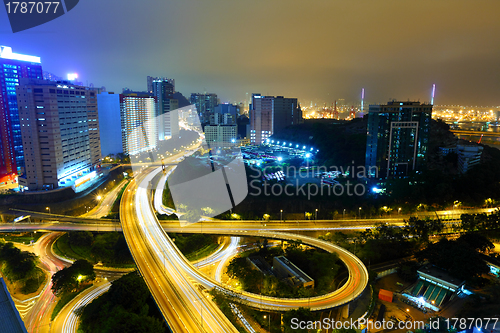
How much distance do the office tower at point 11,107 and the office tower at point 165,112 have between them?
1550cm

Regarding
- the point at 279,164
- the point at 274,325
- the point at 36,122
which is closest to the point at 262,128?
the point at 279,164

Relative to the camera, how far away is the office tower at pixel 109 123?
2361cm

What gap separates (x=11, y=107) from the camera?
15.7 m

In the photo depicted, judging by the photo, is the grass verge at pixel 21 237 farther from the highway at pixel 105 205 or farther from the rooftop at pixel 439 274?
the rooftop at pixel 439 274

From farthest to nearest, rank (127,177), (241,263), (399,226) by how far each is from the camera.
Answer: (127,177) < (399,226) < (241,263)

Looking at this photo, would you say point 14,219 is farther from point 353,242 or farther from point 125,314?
point 353,242

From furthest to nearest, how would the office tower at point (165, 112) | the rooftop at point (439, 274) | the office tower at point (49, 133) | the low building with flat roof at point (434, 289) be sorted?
the office tower at point (165, 112), the office tower at point (49, 133), the rooftop at point (439, 274), the low building with flat roof at point (434, 289)

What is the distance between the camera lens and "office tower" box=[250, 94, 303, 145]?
29.0m

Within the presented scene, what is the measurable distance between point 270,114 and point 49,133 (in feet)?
63.8

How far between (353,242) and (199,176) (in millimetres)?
10311

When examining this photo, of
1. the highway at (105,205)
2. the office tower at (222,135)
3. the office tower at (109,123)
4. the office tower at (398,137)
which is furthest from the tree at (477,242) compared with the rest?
the office tower at (109,123)

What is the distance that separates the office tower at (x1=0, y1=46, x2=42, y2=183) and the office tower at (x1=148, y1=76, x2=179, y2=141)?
50.9ft

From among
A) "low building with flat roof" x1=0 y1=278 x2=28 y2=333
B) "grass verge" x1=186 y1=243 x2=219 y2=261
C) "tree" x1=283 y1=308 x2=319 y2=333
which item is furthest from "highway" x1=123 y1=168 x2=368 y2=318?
"low building with flat roof" x1=0 y1=278 x2=28 y2=333

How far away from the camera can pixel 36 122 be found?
44.6ft
